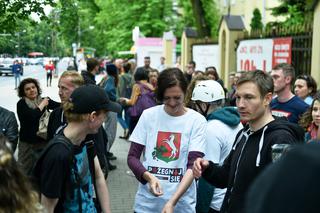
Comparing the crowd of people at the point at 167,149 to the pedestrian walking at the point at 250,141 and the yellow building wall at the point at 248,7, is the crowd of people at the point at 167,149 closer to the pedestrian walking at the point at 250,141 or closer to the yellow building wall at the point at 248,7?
the pedestrian walking at the point at 250,141

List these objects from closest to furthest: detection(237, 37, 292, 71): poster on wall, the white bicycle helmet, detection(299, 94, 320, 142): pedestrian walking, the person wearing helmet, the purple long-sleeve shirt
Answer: the purple long-sleeve shirt < the person wearing helmet < the white bicycle helmet < detection(299, 94, 320, 142): pedestrian walking < detection(237, 37, 292, 71): poster on wall

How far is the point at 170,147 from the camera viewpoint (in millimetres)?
3656

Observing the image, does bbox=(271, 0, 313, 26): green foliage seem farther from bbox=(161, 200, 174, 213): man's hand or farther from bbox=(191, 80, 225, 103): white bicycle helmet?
bbox=(161, 200, 174, 213): man's hand

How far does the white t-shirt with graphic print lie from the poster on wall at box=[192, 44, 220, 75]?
16.3m

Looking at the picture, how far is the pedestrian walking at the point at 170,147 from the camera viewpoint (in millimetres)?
3635

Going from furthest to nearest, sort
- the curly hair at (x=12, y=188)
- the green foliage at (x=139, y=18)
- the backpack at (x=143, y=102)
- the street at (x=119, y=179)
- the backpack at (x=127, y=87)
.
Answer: the green foliage at (x=139, y=18)
the backpack at (x=127, y=87)
the backpack at (x=143, y=102)
the street at (x=119, y=179)
the curly hair at (x=12, y=188)

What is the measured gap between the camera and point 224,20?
18656 millimetres

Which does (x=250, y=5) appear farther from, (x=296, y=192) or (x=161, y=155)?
(x=296, y=192)

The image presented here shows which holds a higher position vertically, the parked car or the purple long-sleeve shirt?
the parked car

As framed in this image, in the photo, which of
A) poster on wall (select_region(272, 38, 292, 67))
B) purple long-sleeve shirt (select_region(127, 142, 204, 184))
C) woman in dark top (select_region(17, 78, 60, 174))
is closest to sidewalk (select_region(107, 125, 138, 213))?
woman in dark top (select_region(17, 78, 60, 174))

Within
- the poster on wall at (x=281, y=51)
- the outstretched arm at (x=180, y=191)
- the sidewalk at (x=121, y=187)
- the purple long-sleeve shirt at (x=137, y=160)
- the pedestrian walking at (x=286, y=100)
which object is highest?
the poster on wall at (x=281, y=51)

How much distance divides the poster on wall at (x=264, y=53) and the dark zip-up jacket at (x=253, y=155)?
9.49 meters

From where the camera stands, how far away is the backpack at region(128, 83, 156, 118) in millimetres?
10062

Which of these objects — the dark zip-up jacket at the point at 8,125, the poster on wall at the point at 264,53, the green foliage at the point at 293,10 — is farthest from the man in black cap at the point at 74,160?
the green foliage at the point at 293,10
